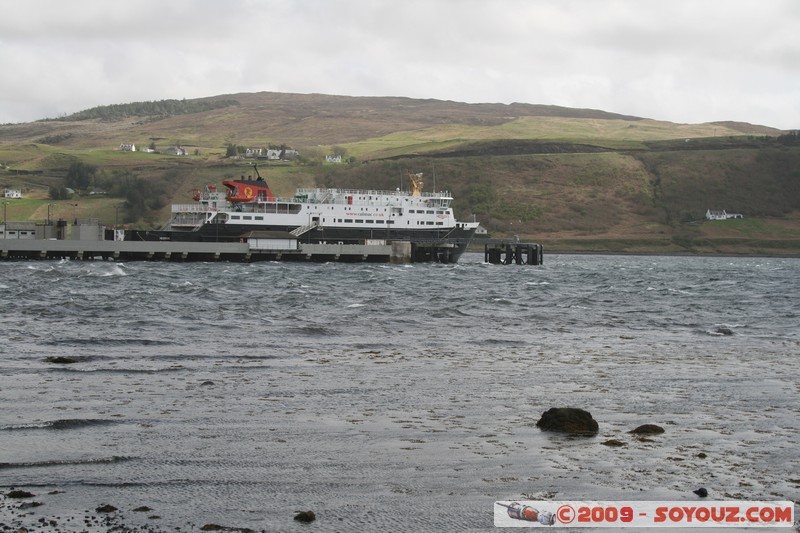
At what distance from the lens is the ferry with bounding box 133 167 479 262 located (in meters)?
91.9

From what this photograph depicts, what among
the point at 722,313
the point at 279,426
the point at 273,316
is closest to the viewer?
the point at 279,426

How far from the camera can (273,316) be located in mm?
36656

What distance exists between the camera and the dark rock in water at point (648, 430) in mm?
15742

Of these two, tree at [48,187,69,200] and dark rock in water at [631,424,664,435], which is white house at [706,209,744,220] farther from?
dark rock in water at [631,424,664,435]

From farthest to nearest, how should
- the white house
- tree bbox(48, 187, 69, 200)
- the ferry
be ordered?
the white house, tree bbox(48, 187, 69, 200), the ferry

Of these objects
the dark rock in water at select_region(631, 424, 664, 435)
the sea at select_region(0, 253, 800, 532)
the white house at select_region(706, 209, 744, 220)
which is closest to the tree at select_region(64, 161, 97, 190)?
the white house at select_region(706, 209, 744, 220)

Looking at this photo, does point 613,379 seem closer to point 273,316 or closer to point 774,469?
point 774,469

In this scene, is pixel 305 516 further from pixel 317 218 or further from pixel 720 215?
pixel 720 215

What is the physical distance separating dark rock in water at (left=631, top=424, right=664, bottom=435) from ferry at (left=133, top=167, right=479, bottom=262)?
77.3 m

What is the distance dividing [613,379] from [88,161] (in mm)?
186490

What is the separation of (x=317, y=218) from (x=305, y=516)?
8353 cm

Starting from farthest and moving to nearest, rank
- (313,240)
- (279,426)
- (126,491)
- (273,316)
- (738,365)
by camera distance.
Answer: (313,240) → (273,316) → (738,365) → (279,426) → (126,491)

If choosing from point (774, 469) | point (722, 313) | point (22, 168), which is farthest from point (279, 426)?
point (22, 168)

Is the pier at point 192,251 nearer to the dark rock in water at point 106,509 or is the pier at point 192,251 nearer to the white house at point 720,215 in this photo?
the dark rock in water at point 106,509
